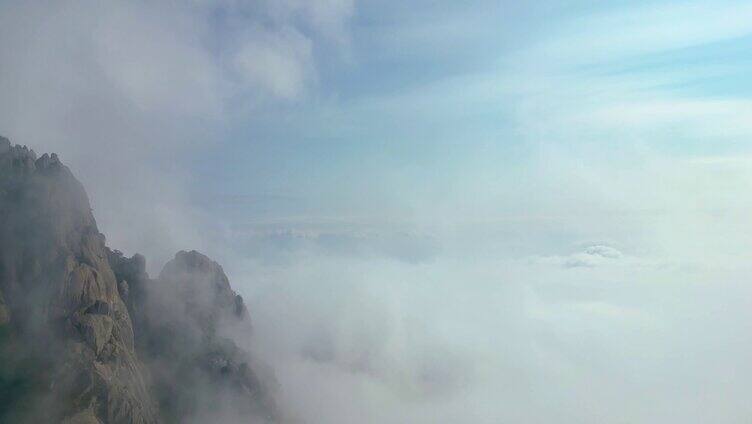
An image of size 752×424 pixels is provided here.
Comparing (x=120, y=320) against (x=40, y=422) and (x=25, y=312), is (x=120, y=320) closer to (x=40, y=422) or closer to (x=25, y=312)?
(x=25, y=312)

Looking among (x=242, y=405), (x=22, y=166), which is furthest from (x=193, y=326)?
(x=22, y=166)

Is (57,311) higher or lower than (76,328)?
higher

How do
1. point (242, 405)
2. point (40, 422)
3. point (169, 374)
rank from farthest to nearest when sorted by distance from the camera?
point (242, 405), point (169, 374), point (40, 422)

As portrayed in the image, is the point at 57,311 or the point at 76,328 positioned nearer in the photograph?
the point at 76,328

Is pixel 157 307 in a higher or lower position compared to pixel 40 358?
higher

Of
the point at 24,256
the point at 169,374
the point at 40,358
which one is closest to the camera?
the point at 40,358

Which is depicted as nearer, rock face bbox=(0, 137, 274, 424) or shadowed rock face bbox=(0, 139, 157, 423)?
shadowed rock face bbox=(0, 139, 157, 423)

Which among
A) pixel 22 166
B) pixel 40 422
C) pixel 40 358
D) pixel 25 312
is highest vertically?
Result: pixel 22 166

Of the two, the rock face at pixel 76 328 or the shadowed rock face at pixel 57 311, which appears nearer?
the shadowed rock face at pixel 57 311
